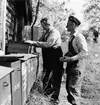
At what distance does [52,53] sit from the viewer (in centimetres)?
526

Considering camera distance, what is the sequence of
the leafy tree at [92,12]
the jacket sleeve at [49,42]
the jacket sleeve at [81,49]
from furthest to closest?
the leafy tree at [92,12] → the jacket sleeve at [49,42] → the jacket sleeve at [81,49]

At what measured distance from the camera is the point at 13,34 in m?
7.98

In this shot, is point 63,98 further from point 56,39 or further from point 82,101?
point 56,39

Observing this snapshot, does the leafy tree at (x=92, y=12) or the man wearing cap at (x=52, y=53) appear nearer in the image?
the man wearing cap at (x=52, y=53)

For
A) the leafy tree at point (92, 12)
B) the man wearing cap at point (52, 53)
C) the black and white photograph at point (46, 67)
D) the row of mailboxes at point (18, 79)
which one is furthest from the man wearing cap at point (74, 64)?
the leafy tree at point (92, 12)

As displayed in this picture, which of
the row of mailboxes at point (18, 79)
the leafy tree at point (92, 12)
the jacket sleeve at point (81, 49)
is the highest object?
the leafy tree at point (92, 12)

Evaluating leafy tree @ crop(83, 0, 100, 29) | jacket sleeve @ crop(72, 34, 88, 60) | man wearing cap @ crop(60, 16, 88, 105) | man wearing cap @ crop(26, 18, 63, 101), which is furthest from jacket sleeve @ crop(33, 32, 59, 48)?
leafy tree @ crop(83, 0, 100, 29)

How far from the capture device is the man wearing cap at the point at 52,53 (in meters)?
5.05

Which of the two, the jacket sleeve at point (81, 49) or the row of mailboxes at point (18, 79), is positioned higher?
the jacket sleeve at point (81, 49)

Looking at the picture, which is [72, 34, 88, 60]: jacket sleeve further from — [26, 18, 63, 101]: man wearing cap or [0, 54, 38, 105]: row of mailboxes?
[26, 18, 63, 101]: man wearing cap

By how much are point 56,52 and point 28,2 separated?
333 cm

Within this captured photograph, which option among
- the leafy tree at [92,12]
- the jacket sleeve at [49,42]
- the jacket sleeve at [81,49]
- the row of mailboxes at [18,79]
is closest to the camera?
the row of mailboxes at [18,79]

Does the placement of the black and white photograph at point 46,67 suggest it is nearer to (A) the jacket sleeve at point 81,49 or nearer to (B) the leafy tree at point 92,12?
(A) the jacket sleeve at point 81,49

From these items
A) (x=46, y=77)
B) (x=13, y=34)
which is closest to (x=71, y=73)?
(x=46, y=77)
